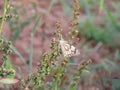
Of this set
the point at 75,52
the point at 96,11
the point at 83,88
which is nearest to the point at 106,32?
the point at 96,11

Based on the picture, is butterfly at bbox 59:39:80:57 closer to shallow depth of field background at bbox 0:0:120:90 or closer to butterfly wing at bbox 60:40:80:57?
butterfly wing at bbox 60:40:80:57

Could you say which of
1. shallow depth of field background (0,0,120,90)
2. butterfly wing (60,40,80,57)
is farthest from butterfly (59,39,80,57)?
shallow depth of field background (0,0,120,90)

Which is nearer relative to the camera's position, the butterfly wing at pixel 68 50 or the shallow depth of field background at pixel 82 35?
the butterfly wing at pixel 68 50

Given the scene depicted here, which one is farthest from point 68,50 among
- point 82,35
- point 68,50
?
point 82,35

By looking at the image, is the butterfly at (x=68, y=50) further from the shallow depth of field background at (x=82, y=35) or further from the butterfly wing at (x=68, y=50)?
the shallow depth of field background at (x=82, y=35)

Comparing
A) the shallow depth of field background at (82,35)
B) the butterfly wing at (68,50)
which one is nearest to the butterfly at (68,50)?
the butterfly wing at (68,50)

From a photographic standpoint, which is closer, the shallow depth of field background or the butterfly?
the butterfly
